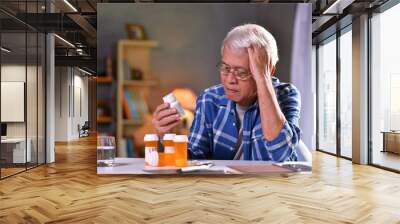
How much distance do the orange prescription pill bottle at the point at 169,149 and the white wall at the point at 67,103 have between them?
11009 mm

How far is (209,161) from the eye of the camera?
610cm

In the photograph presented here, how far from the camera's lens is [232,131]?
5926 mm

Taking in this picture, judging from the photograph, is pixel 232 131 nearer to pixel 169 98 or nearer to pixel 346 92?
pixel 169 98

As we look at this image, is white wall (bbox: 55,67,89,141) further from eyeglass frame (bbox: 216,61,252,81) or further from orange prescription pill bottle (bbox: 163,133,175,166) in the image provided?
eyeglass frame (bbox: 216,61,252,81)

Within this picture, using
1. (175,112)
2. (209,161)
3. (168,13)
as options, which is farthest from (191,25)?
(209,161)

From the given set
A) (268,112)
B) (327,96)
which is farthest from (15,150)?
(327,96)

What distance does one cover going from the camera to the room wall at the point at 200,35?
610 centimetres

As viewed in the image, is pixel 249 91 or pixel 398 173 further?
pixel 398 173

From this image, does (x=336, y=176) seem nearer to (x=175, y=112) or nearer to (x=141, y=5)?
(x=175, y=112)

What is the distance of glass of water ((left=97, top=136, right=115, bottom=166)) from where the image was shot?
6.19m

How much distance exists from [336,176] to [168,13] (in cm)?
346

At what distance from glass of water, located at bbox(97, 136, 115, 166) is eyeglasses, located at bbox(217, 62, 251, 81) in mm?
1818

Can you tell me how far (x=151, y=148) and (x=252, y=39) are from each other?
6.77 ft

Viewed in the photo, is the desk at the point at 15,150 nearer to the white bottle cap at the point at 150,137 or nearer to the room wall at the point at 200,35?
the room wall at the point at 200,35
